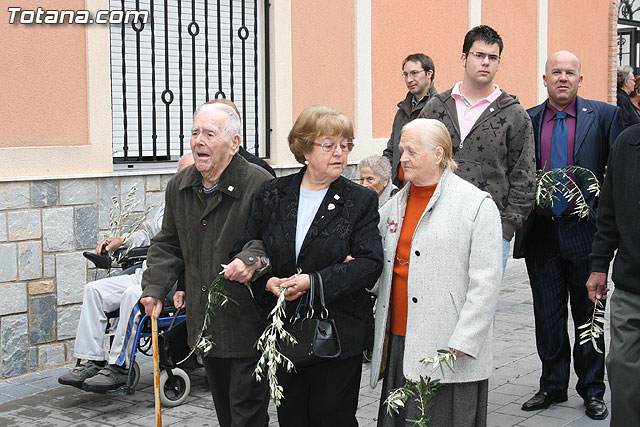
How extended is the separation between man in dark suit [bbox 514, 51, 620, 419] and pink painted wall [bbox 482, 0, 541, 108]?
21.9ft

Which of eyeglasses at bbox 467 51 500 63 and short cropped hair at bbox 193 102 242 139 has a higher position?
eyeglasses at bbox 467 51 500 63

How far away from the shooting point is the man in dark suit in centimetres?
556

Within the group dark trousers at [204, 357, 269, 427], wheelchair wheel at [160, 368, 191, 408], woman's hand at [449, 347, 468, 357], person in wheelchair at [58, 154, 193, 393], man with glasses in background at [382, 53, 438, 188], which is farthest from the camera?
man with glasses in background at [382, 53, 438, 188]

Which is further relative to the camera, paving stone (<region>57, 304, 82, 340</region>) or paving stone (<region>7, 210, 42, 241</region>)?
paving stone (<region>57, 304, 82, 340</region>)

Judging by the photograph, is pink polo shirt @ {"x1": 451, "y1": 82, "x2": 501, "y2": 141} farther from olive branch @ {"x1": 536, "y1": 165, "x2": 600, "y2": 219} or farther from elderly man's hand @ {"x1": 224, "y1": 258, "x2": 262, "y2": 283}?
elderly man's hand @ {"x1": 224, "y1": 258, "x2": 262, "y2": 283}

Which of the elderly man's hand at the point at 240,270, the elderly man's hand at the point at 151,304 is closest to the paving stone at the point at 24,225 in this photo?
the elderly man's hand at the point at 151,304

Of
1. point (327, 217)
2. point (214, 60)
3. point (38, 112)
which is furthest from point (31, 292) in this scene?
point (327, 217)

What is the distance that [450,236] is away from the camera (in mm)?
3846

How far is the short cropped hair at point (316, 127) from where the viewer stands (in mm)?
3979

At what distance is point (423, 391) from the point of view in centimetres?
382

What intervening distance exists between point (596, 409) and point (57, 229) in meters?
4.13

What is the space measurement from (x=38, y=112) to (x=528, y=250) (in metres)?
3.84

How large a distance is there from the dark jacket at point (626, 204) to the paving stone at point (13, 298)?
435 centimetres

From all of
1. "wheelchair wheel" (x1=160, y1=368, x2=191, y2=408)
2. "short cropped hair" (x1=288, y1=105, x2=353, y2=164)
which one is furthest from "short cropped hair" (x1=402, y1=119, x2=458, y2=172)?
"wheelchair wheel" (x1=160, y1=368, x2=191, y2=408)
